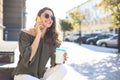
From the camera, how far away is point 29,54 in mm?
3482

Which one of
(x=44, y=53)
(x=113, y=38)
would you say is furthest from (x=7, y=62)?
(x=113, y=38)

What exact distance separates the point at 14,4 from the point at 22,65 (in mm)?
11583

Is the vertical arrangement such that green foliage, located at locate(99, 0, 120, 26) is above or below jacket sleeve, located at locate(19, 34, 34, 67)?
above

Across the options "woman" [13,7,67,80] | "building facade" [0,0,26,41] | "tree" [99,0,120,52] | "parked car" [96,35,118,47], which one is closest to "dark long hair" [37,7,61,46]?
"woman" [13,7,67,80]

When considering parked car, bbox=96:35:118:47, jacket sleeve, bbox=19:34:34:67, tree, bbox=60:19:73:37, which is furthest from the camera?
tree, bbox=60:19:73:37

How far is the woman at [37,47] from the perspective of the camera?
11.5 ft

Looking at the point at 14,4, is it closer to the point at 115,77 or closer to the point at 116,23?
the point at 116,23

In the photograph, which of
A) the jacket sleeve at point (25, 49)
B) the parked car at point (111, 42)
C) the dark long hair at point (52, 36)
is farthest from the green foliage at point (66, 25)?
the jacket sleeve at point (25, 49)

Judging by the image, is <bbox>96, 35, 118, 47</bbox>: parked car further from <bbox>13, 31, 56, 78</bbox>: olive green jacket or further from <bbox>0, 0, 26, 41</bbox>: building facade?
<bbox>13, 31, 56, 78</bbox>: olive green jacket

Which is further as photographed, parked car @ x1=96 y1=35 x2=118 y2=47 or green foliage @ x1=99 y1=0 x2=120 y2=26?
parked car @ x1=96 y1=35 x2=118 y2=47

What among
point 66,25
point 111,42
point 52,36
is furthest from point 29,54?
point 66,25

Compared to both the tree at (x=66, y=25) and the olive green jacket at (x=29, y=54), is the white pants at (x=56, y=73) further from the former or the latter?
the tree at (x=66, y=25)

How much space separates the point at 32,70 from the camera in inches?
141

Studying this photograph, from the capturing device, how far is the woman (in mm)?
3496
